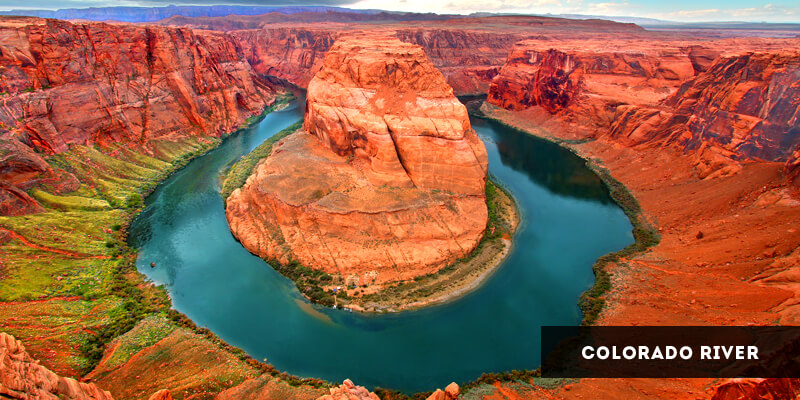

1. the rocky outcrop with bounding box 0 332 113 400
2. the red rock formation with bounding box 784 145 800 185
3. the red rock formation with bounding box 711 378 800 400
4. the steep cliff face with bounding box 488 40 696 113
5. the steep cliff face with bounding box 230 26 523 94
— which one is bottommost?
the red rock formation with bounding box 711 378 800 400

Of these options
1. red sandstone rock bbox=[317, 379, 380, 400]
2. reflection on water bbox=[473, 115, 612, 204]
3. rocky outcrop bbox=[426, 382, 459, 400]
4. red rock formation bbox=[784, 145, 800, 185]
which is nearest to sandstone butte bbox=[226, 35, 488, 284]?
rocky outcrop bbox=[426, 382, 459, 400]

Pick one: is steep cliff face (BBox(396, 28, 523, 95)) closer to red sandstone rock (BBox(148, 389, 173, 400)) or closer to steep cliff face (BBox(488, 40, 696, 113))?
steep cliff face (BBox(488, 40, 696, 113))

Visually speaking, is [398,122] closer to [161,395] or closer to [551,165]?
[161,395]

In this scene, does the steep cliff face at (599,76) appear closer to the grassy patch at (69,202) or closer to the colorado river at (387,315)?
the colorado river at (387,315)

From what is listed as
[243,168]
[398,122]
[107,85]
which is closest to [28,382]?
[398,122]

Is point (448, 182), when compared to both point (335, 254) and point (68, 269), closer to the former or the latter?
point (335, 254)

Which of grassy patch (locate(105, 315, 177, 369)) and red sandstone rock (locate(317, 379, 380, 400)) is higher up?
red sandstone rock (locate(317, 379, 380, 400))
